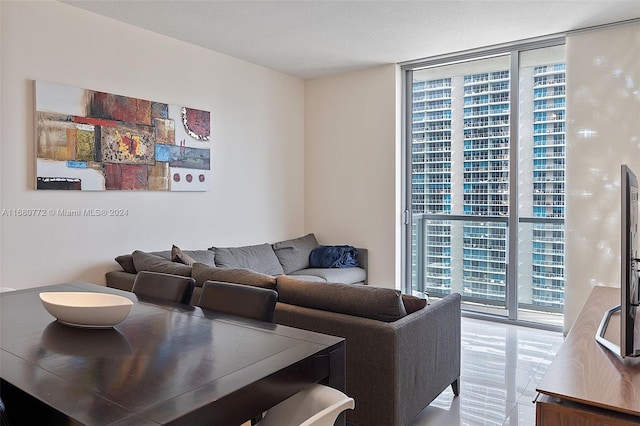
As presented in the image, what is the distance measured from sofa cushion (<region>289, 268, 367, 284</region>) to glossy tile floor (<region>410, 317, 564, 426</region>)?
122 cm

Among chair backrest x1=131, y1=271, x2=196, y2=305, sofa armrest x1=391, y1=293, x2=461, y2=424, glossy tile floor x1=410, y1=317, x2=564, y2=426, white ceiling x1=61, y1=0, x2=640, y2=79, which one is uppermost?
white ceiling x1=61, y1=0, x2=640, y2=79

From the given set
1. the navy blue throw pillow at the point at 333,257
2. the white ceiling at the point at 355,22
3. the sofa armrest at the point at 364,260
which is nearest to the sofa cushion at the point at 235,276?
the white ceiling at the point at 355,22

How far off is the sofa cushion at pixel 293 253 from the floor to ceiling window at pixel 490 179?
118 centimetres

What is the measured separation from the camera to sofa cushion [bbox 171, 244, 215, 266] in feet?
12.0

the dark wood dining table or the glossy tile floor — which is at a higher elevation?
the dark wood dining table

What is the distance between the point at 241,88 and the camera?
16.3 ft

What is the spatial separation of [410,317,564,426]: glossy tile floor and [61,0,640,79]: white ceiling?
273 centimetres

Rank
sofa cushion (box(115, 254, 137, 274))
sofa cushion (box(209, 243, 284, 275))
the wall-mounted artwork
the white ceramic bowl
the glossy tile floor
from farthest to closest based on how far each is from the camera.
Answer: sofa cushion (box(209, 243, 284, 275))
sofa cushion (box(115, 254, 137, 274))
the wall-mounted artwork
the glossy tile floor
the white ceramic bowl

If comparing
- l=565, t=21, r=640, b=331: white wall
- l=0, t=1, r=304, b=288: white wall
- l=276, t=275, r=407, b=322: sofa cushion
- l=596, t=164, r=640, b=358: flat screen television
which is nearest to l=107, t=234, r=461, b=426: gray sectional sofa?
l=276, t=275, r=407, b=322: sofa cushion

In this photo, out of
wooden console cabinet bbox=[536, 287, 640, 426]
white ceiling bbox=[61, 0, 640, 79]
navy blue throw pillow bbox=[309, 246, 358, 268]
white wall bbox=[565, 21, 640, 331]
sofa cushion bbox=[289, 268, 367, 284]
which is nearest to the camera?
wooden console cabinet bbox=[536, 287, 640, 426]

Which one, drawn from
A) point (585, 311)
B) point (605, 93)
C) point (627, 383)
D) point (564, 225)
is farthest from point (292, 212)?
point (627, 383)

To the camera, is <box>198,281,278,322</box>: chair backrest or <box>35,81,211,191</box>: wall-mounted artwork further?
<box>35,81,211,191</box>: wall-mounted artwork

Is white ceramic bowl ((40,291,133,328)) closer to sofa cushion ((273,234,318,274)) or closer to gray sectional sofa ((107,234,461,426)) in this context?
gray sectional sofa ((107,234,461,426))

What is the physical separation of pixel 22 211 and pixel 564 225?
14.7ft
